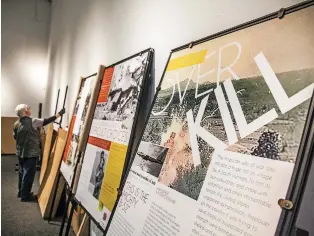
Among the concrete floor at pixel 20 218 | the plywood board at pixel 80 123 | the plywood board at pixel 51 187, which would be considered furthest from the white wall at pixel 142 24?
the concrete floor at pixel 20 218

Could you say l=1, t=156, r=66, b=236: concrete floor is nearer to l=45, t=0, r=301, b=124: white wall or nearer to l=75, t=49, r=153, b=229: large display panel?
l=75, t=49, r=153, b=229: large display panel

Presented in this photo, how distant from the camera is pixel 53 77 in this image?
7.18m

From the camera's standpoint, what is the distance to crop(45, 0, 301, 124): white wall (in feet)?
4.18

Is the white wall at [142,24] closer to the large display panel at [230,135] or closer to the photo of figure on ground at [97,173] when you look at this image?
the large display panel at [230,135]

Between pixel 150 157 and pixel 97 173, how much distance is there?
797 mm

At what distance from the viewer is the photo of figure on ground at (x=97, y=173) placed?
6.46 ft

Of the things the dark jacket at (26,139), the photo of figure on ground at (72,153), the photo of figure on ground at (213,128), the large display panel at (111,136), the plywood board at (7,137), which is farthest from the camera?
the plywood board at (7,137)

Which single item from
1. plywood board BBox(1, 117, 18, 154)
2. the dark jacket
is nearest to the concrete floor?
the dark jacket

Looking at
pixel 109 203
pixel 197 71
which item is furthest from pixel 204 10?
pixel 109 203

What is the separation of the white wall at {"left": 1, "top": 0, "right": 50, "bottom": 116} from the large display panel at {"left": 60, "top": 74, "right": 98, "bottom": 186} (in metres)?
5.57

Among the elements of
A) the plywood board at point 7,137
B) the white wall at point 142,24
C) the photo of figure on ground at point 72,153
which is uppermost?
the white wall at point 142,24

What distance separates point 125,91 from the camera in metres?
1.97

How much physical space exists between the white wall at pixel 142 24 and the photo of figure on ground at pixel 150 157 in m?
0.54

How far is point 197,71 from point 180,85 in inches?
5.0
